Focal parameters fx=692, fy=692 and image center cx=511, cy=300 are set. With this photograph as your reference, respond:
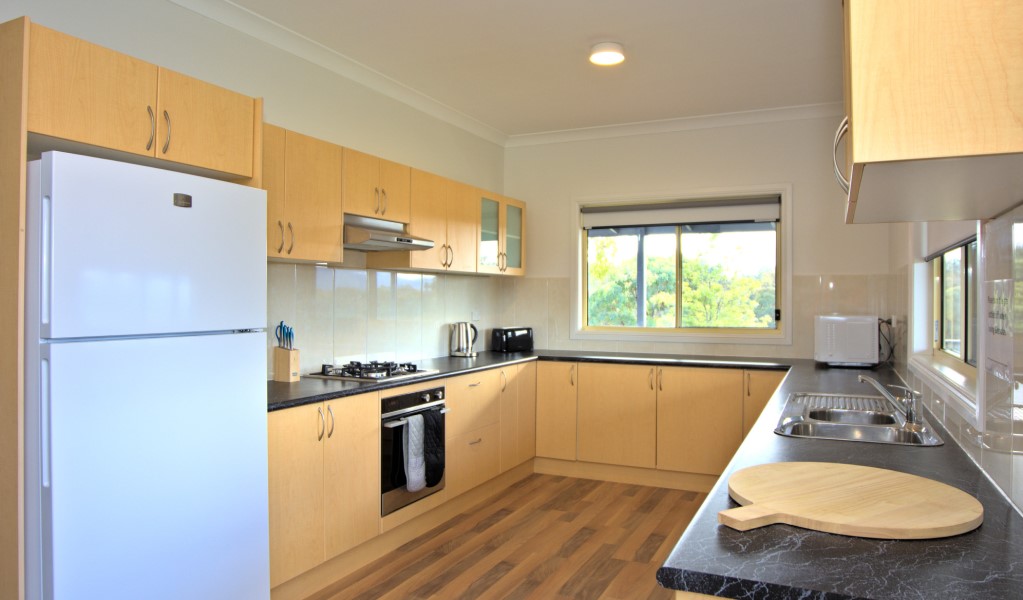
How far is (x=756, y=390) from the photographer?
4270mm

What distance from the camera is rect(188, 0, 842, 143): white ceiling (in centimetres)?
306

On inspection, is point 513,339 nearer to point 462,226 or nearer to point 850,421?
Answer: point 462,226

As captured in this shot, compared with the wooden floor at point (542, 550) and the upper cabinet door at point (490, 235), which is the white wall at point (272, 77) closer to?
the upper cabinet door at point (490, 235)

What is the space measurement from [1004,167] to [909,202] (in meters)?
0.34

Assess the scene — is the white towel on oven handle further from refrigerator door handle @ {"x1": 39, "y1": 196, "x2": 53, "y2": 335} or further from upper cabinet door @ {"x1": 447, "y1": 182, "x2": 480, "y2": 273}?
refrigerator door handle @ {"x1": 39, "y1": 196, "x2": 53, "y2": 335}

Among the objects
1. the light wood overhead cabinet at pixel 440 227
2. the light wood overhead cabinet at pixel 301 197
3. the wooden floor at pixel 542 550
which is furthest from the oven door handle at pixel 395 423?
the light wood overhead cabinet at pixel 440 227

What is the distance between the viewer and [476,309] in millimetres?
5207

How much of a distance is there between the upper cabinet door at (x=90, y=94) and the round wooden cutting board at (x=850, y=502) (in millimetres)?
2021

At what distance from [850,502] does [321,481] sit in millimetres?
2153

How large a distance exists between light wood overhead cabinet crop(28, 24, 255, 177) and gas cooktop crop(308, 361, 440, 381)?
3.97ft

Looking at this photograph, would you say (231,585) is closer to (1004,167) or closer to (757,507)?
(757,507)

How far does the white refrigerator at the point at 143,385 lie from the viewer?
6.12 ft

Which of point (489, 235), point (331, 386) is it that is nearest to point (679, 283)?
point (489, 235)

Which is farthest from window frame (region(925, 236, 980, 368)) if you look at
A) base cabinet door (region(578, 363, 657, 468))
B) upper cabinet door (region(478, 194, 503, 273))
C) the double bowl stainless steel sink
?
upper cabinet door (region(478, 194, 503, 273))
